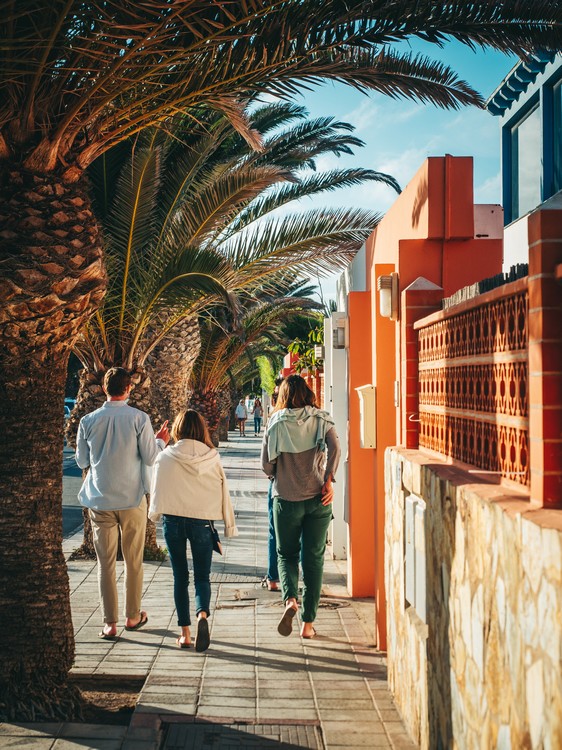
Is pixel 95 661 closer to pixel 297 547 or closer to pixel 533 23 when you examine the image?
pixel 297 547

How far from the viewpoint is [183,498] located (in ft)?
20.6

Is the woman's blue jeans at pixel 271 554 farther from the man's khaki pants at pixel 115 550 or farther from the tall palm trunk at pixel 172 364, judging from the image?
the tall palm trunk at pixel 172 364

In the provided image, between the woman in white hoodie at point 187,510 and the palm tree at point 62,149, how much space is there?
113 centimetres

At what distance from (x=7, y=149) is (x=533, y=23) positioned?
3355 millimetres

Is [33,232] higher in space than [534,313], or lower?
higher

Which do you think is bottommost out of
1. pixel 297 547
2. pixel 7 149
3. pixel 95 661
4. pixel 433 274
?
pixel 95 661

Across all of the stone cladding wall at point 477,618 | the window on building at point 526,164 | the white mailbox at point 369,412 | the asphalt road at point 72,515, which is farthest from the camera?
the window on building at point 526,164

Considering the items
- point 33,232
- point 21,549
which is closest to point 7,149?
point 33,232

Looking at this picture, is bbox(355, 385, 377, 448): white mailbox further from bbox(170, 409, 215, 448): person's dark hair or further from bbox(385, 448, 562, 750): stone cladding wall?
bbox(385, 448, 562, 750): stone cladding wall

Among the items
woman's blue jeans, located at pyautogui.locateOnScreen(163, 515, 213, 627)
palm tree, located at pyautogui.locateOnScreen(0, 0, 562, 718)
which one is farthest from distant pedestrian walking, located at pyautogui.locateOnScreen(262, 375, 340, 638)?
palm tree, located at pyautogui.locateOnScreen(0, 0, 562, 718)

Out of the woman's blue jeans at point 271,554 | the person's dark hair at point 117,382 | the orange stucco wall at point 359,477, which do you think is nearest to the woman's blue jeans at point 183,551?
the person's dark hair at point 117,382

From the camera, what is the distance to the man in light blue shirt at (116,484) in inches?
255

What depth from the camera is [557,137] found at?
49.5 feet

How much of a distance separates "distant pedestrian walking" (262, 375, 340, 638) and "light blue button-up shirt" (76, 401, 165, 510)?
93 cm
